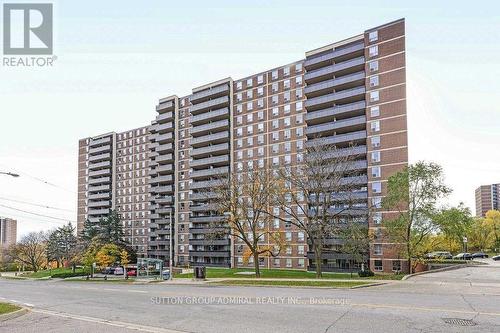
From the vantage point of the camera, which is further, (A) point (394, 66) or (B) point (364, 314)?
(A) point (394, 66)

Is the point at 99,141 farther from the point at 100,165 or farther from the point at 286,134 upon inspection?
the point at 286,134

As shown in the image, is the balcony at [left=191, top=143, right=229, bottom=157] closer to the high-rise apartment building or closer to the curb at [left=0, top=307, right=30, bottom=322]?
the high-rise apartment building

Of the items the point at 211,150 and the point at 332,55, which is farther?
the point at 211,150

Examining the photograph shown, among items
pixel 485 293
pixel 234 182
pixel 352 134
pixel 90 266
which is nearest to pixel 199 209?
pixel 90 266

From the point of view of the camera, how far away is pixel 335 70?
6731 centimetres

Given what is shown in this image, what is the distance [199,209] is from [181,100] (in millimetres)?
26564

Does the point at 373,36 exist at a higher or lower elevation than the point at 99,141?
higher

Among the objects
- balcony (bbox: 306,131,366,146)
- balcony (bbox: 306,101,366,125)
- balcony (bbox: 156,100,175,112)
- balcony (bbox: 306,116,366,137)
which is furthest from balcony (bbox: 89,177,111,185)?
balcony (bbox: 306,131,366,146)

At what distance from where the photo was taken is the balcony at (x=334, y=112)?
6407 centimetres

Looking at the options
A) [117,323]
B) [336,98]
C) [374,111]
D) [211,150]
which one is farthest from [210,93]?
[117,323]

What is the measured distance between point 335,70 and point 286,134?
46.1ft

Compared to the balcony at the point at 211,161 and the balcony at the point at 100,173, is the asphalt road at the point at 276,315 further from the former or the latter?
the balcony at the point at 100,173

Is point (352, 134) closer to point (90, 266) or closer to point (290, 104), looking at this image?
point (290, 104)

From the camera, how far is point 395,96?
60.5 m
